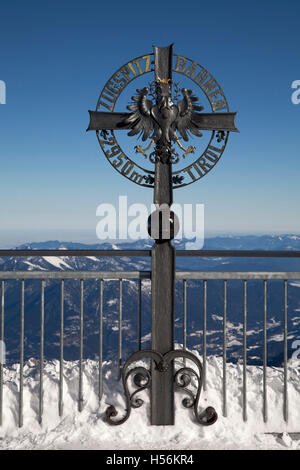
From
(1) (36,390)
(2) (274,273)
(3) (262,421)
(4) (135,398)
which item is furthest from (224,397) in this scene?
(1) (36,390)

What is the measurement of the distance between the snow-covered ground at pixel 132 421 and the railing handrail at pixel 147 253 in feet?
3.59

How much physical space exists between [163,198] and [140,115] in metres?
0.71

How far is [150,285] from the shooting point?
10.1 feet

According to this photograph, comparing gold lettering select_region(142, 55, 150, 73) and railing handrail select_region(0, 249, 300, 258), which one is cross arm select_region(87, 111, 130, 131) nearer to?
gold lettering select_region(142, 55, 150, 73)

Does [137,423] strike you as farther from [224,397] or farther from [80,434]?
[224,397]

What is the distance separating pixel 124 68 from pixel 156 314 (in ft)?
6.70

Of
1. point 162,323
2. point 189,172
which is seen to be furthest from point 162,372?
point 189,172

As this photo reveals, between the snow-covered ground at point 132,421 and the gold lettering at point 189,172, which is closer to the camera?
the snow-covered ground at point 132,421

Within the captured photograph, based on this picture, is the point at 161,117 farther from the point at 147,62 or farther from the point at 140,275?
the point at 140,275

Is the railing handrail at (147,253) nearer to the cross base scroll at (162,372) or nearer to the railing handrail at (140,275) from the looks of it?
the railing handrail at (140,275)

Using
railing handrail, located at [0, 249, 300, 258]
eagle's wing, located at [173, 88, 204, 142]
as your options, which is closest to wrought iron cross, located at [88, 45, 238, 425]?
eagle's wing, located at [173, 88, 204, 142]

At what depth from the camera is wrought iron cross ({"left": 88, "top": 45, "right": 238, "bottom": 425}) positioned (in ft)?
9.99

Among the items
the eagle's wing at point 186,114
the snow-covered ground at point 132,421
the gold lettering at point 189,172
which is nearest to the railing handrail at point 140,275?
the gold lettering at point 189,172

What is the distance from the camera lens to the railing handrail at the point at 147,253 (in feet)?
9.76
